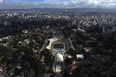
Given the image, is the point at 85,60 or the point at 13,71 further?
the point at 85,60

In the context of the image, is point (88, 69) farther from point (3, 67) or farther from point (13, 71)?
point (3, 67)

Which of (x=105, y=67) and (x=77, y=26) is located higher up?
(x=77, y=26)

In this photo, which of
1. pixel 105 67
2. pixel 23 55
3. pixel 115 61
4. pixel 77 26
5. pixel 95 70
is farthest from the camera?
pixel 77 26

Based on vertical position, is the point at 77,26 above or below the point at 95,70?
above

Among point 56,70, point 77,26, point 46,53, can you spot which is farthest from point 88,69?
point 77,26

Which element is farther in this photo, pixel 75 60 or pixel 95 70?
pixel 75 60

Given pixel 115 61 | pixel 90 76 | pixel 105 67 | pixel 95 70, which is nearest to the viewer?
pixel 90 76

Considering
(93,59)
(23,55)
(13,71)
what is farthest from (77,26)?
(13,71)

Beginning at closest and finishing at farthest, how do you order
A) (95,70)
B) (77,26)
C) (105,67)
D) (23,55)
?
(95,70) < (105,67) < (23,55) < (77,26)

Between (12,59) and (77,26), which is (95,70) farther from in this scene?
(77,26)
